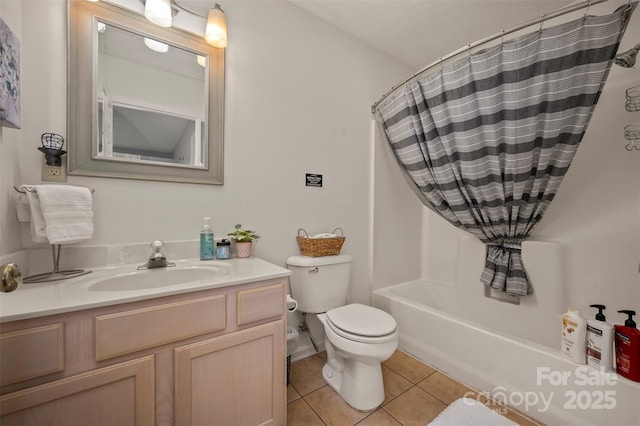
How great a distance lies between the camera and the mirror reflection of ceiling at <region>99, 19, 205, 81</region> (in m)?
1.18

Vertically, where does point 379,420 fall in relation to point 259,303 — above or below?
below

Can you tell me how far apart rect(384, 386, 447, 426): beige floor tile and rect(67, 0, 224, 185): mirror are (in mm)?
1603

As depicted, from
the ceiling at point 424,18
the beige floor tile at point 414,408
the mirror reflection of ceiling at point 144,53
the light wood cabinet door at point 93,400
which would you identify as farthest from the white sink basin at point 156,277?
the ceiling at point 424,18

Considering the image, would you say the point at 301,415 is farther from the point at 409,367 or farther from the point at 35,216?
the point at 35,216

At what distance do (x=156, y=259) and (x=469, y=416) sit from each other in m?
1.76

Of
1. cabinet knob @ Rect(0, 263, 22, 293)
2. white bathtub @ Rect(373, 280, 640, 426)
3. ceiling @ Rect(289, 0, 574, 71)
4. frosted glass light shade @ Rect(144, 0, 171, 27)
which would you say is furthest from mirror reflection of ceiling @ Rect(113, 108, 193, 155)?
white bathtub @ Rect(373, 280, 640, 426)

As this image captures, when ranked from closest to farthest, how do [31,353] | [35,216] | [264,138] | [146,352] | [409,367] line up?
[31,353], [146,352], [35,216], [264,138], [409,367]

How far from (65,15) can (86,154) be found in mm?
597

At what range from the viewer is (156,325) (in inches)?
32.7

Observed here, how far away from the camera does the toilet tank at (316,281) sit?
161 cm

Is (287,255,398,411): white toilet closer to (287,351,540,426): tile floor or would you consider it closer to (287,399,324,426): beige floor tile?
(287,351,540,426): tile floor

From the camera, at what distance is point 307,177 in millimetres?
1797

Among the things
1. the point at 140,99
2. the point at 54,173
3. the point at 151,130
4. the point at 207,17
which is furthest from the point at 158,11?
the point at 54,173

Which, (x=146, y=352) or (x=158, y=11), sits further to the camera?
(x=158, y=11)
